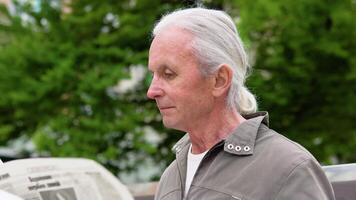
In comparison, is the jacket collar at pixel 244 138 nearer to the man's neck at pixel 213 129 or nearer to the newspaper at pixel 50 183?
the man's neck at pixel 213 129

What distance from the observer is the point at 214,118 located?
2.06 metres

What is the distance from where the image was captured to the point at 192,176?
206 cm

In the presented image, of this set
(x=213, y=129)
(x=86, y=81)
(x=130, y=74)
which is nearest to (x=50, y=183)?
(x=213, y=129)

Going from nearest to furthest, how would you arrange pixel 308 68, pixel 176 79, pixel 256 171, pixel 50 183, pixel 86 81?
pixel 50 183, pixel 256 171, pixel 176 79, pixel 86 81, pixel 308 68

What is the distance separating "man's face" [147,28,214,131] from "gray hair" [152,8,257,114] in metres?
0.02

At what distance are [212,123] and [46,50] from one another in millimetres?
6865

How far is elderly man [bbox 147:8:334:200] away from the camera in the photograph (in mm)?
1857

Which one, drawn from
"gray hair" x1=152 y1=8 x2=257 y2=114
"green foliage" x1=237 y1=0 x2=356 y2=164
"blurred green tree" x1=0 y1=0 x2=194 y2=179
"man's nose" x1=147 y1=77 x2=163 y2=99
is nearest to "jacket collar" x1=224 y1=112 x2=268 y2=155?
"gray hair" x1=152 y1=8 x2=257 y2=114

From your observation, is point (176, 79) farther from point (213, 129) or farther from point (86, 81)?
point (86, 81)

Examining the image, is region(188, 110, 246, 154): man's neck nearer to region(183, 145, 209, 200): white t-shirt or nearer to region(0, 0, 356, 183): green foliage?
region(183, 145, 209, 200): white t-shirt

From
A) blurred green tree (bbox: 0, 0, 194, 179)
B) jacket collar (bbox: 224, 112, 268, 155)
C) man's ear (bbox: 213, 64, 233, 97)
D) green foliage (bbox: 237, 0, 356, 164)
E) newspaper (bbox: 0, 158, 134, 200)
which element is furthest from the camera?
blurred green tree (bbox: 0, 0, 194, 179)

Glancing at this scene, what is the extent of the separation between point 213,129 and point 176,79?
0.62ft

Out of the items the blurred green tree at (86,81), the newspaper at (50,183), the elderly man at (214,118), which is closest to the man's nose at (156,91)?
the elderly man at (214,118)

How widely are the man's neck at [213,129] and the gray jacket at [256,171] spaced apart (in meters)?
0.04
